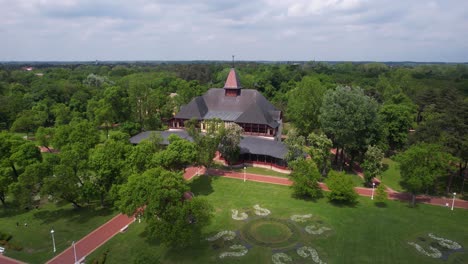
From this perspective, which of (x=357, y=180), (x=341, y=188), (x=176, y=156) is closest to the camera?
(x=341, y=188)

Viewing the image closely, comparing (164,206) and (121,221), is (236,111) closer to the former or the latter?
(121,221)

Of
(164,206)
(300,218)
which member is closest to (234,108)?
(300,218)

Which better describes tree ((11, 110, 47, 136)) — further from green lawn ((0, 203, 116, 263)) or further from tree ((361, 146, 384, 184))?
tree ((361, 146, 384, 184))

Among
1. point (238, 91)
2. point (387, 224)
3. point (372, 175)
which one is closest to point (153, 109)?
point (238, 91)

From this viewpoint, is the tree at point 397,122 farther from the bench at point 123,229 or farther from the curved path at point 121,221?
the bench at point 123,229

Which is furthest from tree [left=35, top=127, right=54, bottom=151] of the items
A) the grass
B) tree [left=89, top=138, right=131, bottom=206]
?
the grass

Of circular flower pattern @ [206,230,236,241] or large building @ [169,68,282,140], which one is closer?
circular flower pattern @ [206,230,236,241]
